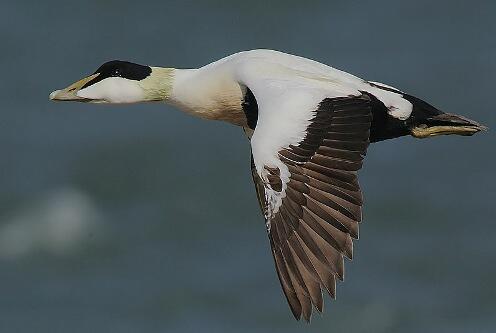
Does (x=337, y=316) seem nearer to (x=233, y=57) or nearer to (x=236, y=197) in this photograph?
(x=236, y=197)

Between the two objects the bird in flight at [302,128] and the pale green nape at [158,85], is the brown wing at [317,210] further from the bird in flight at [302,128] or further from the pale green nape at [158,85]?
the pale green nape at [158,85]

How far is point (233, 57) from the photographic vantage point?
8750mm

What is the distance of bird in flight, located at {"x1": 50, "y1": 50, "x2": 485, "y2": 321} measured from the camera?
25.1 feet

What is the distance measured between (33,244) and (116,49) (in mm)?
2213

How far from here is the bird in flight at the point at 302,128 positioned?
764 centimetres

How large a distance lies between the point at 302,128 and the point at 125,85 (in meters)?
1.39

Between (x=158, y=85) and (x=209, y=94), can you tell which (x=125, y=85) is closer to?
(x=158, y=85)

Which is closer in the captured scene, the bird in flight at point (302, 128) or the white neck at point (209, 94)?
the bird in flight at point (302, 128)

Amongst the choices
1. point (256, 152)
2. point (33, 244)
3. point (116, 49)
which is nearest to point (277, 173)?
point (256, 152)

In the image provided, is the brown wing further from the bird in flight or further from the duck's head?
the duck's head

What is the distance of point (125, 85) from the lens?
29.5ft

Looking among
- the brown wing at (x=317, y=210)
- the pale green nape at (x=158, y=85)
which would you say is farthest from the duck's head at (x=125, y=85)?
the brown wing at (x=317, y=210)

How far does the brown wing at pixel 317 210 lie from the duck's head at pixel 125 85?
1220mm

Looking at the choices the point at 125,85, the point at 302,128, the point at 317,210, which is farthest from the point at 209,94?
the point at 317,210
